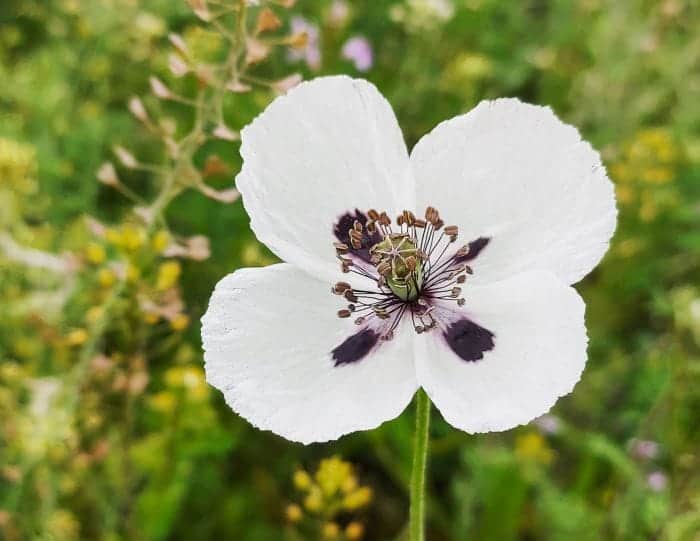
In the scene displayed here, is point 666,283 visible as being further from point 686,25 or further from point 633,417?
point 686,25

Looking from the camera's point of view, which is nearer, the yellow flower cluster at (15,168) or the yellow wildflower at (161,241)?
the yellow wildflower at (161,241)

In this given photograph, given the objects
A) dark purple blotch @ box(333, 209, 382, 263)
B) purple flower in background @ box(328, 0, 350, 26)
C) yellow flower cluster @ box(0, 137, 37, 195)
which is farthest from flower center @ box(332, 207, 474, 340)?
purple flower in background @ box(328, 0, 350, 26)

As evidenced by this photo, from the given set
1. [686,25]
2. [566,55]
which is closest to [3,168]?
[566,55]

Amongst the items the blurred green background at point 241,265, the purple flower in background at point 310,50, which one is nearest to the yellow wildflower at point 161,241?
the blurred green background at point 241,265

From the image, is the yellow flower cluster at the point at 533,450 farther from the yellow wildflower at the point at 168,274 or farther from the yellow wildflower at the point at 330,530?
the yellow wildflower at the point at 168,274

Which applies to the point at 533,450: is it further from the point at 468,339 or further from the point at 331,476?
the point at 468,339

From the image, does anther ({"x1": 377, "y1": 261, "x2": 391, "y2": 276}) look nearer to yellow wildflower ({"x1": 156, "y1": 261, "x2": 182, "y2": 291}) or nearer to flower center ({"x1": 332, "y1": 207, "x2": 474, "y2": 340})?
flower center ({"x1": 332, "y1": 207, "x2": 474, "y2": 340})
